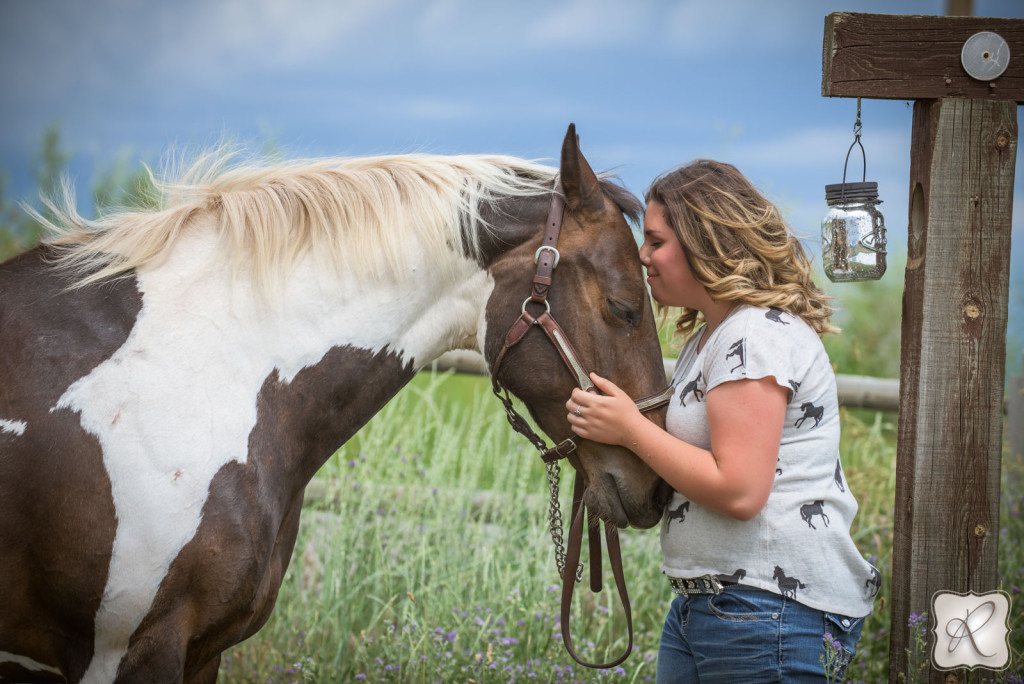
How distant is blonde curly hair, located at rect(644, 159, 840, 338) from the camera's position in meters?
1.63

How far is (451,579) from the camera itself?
2943mm

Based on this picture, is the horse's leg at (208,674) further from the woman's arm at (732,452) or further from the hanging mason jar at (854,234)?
the hanging mason jar at (854,234)

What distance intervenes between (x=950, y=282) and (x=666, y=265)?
0.87 m

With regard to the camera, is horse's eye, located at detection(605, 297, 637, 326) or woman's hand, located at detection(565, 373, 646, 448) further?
horse's eye, located at detection(605, 297, 637, 326)

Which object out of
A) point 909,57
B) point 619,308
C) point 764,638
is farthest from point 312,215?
point 909,57

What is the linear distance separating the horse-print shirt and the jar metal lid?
52 centimetres

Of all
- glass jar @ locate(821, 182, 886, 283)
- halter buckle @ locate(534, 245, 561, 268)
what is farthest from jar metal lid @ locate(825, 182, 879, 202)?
halter buckle @ locate(534, 245, 561, 268)

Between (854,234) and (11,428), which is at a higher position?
(854,234)

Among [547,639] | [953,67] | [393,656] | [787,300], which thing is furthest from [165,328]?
[953,67]

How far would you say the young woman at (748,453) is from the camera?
149cm

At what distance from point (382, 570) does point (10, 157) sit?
191 inches

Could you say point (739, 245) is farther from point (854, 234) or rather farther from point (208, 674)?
point (208, 674)

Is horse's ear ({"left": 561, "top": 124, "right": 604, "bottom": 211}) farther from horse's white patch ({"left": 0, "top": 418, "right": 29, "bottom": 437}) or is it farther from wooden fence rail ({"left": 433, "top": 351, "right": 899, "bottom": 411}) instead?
wooden fence rail ({"left": 433, "top": 351, "right": 899, "bottom": 411})

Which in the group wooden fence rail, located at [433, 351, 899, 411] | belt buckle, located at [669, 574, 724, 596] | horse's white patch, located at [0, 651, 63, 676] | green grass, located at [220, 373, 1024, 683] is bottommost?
green grass, located at [220, 373, 1024, 683]
